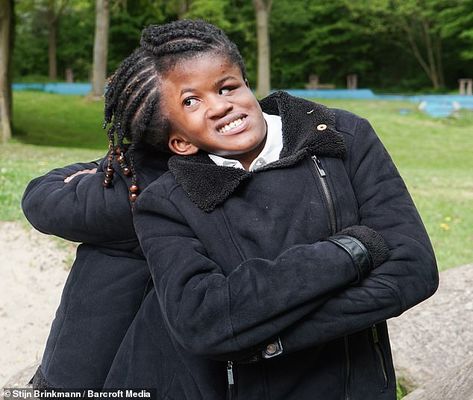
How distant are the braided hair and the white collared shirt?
0.46ft

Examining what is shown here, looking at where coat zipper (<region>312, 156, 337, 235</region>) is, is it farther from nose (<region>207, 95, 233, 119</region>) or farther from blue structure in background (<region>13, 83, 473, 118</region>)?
blue structure in background (<region>13, 83, 473, 118</region>)

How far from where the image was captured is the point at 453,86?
4159 centimetres

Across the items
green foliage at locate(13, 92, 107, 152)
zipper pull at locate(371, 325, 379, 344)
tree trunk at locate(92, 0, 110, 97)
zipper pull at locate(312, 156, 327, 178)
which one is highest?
tree trunk at locate(92, 0, 110, 97)

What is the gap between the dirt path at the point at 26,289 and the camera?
5.15 meters

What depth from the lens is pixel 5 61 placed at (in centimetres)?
1616

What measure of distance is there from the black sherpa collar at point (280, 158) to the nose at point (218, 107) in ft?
0.35

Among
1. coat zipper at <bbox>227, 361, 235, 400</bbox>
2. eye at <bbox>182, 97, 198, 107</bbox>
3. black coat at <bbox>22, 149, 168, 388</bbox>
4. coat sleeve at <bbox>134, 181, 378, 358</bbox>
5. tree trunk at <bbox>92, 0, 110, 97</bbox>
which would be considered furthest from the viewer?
tree trunk at <bbox>92, 0, 110, 97</bbox>

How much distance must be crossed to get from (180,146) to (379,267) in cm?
54

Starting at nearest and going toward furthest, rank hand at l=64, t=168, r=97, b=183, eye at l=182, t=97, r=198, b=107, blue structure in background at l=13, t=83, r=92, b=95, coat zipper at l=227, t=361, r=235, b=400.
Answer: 1. coat zipper at l=227, t=361, r=235, b=400
2. eye at l=182, t=97, r=198, b=107
3. hand at l=64, t=168, r=97, b=183
4. blue structure in background at l=13, t=83, r=92, b=95

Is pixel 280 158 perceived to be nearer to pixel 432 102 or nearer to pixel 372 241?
pixel 372 241

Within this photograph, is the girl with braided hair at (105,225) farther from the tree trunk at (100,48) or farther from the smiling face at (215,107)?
the tree trunk at (100,48)

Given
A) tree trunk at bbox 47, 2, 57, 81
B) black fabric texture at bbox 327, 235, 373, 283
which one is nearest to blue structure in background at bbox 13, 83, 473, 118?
tree trunk at bbox 47, 2, 57, 81

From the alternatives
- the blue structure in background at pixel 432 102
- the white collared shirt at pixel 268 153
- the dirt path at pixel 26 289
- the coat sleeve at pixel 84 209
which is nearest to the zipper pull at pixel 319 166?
the white collared shirt at pixel 268 153

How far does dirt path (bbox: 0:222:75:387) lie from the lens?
5.15 meters
